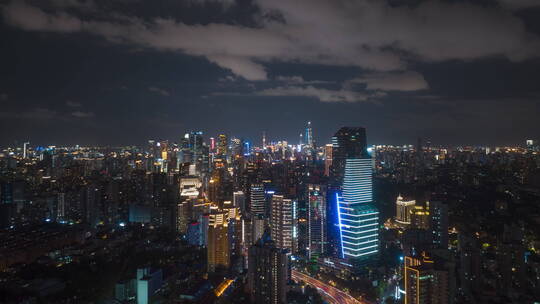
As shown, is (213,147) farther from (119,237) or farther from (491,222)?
(491,222)

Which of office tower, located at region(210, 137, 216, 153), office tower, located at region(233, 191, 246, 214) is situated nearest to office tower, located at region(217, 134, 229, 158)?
office tower, located at region(210, 137, 216, 153)

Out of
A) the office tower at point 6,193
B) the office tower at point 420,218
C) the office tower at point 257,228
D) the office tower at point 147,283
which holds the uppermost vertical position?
the office tower at point 6,193

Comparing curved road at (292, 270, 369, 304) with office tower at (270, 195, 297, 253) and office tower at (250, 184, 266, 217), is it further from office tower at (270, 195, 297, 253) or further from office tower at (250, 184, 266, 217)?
office tower at (250, 184, 266, 217)

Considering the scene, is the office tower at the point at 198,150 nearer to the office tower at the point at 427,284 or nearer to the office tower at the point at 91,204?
the office tower at the point at 91,204

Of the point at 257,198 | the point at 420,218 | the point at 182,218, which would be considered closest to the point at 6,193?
the point at 182,218

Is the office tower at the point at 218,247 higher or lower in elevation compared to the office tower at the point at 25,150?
lower

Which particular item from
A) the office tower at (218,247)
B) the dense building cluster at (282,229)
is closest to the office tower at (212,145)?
the dense building cluster at (282,229)

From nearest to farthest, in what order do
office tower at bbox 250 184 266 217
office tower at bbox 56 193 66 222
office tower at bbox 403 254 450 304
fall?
office tower at bbox 403 254 450 304 < office tower at bbox 56 193 66 222 < office tower at bbox 250 184 266 217
